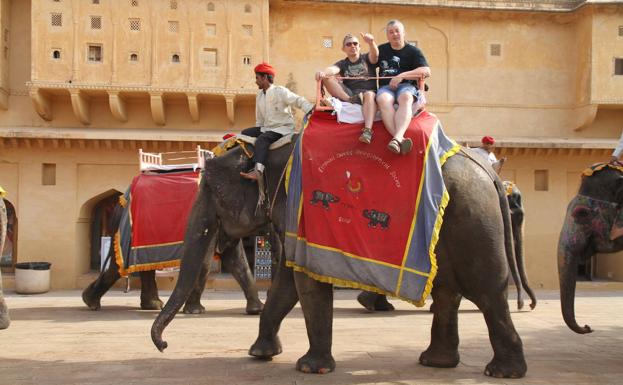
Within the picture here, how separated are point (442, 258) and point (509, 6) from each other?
45.6 ft

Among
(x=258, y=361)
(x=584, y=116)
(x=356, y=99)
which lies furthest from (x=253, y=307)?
(x=584, y=116)

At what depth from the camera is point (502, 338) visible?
4406mm

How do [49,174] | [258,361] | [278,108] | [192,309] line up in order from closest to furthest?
[258,361] < [278,108] < [192,309] < [49,174]

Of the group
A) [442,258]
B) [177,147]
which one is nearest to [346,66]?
[442,258]

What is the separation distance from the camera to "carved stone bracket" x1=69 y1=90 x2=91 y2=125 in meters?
15.0

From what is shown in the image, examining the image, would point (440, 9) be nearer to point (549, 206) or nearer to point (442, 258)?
point (549, 206)

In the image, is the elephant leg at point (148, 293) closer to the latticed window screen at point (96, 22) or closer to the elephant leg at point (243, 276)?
the elephant leg at point (243, 276)

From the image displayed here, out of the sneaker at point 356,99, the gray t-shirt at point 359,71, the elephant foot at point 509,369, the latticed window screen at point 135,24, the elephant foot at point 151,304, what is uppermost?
the latticed window screen at point 135,24

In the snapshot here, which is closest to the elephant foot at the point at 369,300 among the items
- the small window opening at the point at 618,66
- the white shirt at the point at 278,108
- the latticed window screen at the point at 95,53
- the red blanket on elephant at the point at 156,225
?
the red blanket on elephant at the point at 156,225

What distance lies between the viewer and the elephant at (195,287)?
909cm

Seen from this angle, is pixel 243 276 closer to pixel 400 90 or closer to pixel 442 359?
pixel 442 359

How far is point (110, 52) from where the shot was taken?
1533cm

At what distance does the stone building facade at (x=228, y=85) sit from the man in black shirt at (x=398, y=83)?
10.3 metres

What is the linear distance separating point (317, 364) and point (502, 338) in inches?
49.6
